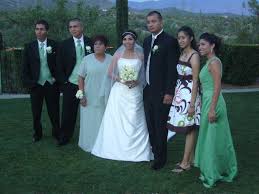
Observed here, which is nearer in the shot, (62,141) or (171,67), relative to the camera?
(171,67)

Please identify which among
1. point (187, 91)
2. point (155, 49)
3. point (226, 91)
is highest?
point (155, 49)

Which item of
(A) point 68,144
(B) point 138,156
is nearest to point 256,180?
(B) point 138,156

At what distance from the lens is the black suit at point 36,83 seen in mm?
8648

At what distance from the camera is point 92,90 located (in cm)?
838

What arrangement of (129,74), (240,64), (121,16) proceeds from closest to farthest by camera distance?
(129,74) < (121,16) < (240,64)

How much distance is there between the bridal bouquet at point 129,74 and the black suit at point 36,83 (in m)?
1.46

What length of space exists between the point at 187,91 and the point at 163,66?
533mm

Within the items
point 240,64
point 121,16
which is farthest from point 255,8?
point 121,16

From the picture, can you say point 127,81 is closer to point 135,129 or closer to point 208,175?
point 135,129

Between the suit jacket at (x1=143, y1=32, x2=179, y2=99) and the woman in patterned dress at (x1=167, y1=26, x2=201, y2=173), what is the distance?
0.10 metres

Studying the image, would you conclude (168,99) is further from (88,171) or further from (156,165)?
(88,171)

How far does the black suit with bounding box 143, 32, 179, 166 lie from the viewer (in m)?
7.12

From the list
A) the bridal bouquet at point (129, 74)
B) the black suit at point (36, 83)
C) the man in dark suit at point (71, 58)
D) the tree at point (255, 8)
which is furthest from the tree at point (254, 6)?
the bridal bouquet at point (129, 74)

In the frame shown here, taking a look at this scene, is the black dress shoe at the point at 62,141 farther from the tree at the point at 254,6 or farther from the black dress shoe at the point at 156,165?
the tree at the point at 254,6
